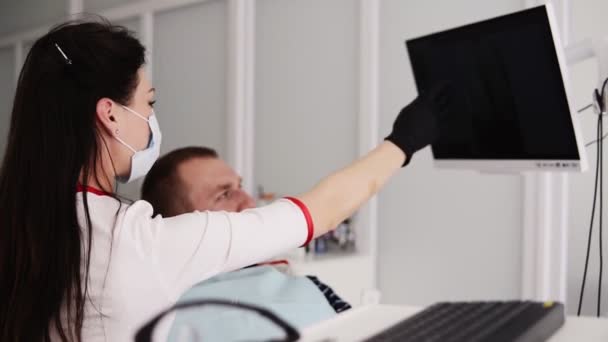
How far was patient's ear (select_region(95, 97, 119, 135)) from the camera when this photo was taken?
1.04 metres

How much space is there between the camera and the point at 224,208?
1.79 meters

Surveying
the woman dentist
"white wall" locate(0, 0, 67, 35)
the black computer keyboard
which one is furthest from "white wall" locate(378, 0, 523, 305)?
"white wall" locate(0, 0, 67, 35)

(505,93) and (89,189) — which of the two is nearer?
(89,189)

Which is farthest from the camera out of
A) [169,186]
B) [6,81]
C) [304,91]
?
[6,81]

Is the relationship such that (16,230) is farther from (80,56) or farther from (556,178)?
(556,178)

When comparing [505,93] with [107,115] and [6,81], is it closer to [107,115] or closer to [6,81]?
[107,115]

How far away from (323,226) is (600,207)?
1.14 m

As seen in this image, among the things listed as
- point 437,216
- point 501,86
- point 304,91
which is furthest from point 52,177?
point 304,91

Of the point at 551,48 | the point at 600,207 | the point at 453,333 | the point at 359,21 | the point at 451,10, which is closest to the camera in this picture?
the point at 453,333

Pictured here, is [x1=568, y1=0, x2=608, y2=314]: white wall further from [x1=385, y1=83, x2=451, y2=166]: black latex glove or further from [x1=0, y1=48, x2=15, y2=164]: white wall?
[x1=0, y1=48, x2=15, y2=164]: white wall

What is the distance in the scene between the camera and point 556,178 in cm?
197

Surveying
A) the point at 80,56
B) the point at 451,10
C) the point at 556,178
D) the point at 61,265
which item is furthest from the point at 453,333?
the point at 451,10

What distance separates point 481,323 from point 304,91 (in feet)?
7.26

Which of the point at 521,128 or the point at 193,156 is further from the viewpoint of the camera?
the point at 193,156
